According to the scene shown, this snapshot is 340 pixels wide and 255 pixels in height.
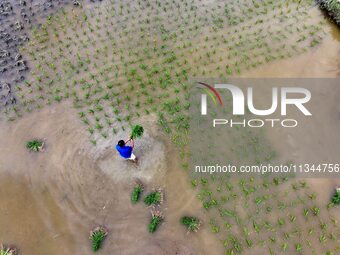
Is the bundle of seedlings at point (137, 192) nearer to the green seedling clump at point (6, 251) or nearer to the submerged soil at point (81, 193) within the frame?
the submerged soil at point (81, 193)

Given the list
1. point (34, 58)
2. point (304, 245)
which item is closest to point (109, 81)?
point (34, 58)

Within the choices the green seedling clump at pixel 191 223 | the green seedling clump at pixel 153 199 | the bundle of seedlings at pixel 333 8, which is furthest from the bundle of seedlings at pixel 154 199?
the bundle of seedlings at pixel 333 8

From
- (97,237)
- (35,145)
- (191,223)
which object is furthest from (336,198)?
(35,145)

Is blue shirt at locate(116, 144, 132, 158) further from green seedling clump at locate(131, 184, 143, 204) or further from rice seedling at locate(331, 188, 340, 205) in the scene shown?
rice seedling at locate(331, 188, 340, 205)

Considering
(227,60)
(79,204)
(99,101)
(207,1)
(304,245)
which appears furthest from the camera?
(207,1)

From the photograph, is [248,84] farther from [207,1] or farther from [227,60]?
[207,1]

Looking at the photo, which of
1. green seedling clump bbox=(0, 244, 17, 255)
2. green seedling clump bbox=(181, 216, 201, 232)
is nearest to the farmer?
green seedling clump bbox=(181, 216, 201, 232)
